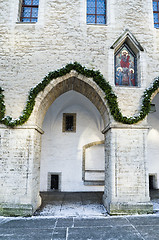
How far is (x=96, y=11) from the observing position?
7.59 meters

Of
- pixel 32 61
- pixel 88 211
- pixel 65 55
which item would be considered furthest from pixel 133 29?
pixel 88 211

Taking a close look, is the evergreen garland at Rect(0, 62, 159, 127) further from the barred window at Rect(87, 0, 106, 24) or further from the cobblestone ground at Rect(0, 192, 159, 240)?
the cobblestone ground at Rect(0, 192, 159, 240)

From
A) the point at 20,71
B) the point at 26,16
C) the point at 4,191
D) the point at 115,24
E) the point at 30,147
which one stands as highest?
the point at 26,16

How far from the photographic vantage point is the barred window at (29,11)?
746cm

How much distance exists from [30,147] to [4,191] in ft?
4.87

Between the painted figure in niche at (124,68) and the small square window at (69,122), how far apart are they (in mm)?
3968

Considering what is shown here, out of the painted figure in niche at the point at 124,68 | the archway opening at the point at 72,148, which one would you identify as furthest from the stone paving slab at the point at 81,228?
the painted figure in niche at the point at 124,68

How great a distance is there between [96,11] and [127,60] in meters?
2.34

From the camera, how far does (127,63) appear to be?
705cm

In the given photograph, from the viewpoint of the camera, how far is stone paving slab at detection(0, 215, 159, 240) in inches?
168

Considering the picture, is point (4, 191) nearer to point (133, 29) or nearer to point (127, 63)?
point (127, 63)

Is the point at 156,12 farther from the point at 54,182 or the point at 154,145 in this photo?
the point at 54,182

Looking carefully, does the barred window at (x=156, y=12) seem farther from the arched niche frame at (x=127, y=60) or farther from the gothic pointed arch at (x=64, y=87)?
the gothic pointed arch at (x=64, y=87)

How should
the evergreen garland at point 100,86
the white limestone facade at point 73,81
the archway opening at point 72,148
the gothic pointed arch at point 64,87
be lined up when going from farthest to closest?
the archway opening at point 72,148 → the gothic pointed arch at point 64,87 → the evergreen garland at point 100,86 → the white limestone facade at point 73,81
